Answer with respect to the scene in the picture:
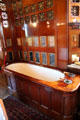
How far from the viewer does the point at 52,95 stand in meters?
1.95

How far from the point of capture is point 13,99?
9.19 ft

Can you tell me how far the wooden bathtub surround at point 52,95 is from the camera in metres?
1.80

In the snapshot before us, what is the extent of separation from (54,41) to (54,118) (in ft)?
6.16

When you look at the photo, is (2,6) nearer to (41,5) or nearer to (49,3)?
(41,5)

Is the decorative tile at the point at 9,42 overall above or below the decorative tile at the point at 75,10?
below

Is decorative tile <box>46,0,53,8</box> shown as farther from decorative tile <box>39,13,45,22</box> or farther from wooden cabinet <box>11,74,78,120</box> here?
wooden cabinet <box>11,74,78,120</box>

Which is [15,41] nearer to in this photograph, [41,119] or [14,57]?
[14,57]

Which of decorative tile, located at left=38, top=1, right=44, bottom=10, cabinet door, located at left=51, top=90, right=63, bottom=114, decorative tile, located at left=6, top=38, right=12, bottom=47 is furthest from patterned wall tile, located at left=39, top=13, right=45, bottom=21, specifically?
cabinet door, located at left=51, top=90, right=63, bottom=114

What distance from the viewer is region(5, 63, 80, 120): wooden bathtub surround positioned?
180cm

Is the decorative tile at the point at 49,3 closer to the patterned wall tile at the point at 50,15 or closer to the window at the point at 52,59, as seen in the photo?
the patterned wall tile at the point at 50,15

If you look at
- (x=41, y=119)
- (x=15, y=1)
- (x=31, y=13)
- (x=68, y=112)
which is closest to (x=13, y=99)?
(x=41, y=119)

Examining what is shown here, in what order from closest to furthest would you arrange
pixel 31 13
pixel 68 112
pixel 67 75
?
pixel 68 112 → pixel 67 75 → pixel 31 13

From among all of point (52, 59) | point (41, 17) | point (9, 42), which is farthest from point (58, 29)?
point (9, 42)

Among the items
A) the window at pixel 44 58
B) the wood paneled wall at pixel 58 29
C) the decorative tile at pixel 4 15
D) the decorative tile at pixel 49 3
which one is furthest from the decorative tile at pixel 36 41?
the decorative tile at pixel 4 15
